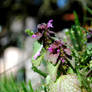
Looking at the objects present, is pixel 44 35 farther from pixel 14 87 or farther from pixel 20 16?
pixel 20 16

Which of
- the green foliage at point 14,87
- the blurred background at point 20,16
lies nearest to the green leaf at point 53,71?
the green foliage at point 14,87

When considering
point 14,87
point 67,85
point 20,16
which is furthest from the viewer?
point 20,16

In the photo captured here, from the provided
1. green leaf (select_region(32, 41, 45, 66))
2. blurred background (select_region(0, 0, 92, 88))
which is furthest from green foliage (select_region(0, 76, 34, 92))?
blurred background (select_region(0, 0, 92, 88))

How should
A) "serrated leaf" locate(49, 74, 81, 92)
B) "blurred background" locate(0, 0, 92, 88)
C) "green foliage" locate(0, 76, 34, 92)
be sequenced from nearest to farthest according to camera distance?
"serrated leaf" locate(49, 74, 81, 92), "green foliage" locate(0, 76, 34, 92), "blurred background" locate(0, 0, 92, 88)

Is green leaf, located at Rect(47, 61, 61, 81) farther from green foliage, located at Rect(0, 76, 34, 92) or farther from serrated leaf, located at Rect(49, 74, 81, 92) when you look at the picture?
green foliage, located at Rect(0, 76, 34, 92)

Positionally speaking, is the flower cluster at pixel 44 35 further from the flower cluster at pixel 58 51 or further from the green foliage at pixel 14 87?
the green foliage at pixel 14 87

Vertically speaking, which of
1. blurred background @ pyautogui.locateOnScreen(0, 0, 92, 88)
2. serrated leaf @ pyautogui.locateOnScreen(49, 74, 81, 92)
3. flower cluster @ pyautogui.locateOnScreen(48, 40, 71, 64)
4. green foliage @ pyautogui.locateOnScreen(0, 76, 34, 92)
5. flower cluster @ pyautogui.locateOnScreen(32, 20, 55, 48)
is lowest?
serrated leaf @ pyautogui.locateOnScreen(49, 74, 81, 92)

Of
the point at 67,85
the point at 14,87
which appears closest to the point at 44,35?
the point at 67,85

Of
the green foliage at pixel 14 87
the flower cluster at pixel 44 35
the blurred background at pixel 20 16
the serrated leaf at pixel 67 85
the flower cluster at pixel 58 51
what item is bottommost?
the serrated leaf at pixel 67 85

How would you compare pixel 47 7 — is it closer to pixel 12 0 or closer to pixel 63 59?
pixel 12 0
